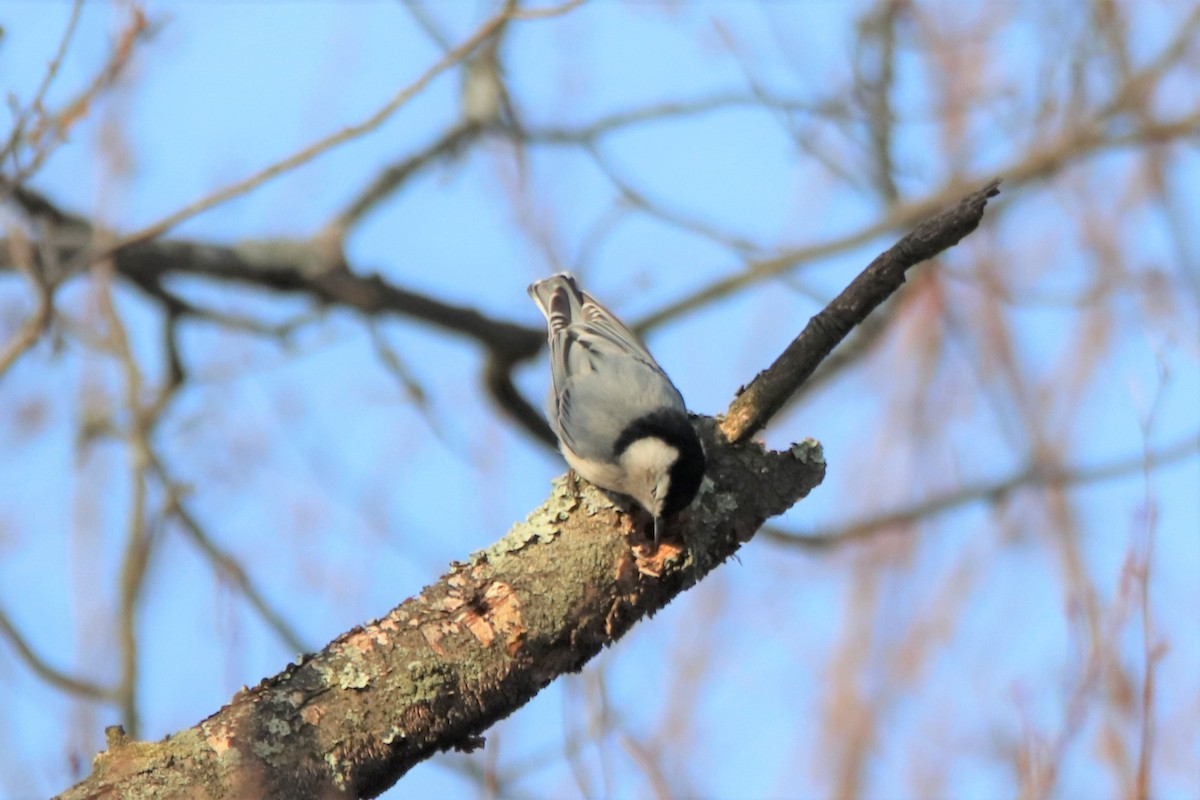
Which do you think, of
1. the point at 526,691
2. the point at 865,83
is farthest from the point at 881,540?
the point at 526,691

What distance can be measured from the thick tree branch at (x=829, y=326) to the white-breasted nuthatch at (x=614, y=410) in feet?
0.47

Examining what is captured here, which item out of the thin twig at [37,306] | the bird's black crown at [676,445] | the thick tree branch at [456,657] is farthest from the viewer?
the thin twig at [37,306]

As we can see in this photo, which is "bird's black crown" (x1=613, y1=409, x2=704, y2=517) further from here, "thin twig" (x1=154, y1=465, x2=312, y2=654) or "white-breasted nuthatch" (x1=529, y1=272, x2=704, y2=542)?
"thin twig" (x1=154, y1=465, x2=312, y2=654)

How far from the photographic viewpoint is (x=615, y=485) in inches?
106

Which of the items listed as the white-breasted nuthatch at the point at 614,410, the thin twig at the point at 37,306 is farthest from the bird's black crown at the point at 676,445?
the thin twig at the point at 37,306

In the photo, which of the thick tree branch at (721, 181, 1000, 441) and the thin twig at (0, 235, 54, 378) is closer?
the thick tree branch at (721, 181, 1000, 441)

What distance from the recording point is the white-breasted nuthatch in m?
2.52

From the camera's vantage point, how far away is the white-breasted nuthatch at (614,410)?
2.52 m

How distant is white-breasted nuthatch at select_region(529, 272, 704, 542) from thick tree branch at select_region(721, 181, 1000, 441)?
0.14 meters

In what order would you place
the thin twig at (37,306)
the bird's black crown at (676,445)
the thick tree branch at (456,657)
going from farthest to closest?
the thin twig at (37,306) → the bird's black crown at (676,445) → the thick tree branch at (456,657)

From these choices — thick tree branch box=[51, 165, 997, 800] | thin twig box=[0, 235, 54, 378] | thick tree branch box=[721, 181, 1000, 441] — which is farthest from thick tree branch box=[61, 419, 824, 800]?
thin twig box=[0, 235, 54, 378]

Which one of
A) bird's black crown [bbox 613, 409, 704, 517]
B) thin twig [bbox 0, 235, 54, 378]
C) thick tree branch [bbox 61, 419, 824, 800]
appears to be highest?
thin twig [bbox 0, 235, 54, 378]

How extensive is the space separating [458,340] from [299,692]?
116 inches

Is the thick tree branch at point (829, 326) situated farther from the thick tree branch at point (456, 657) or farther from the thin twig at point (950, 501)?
the thin twig at point (950, 501)
